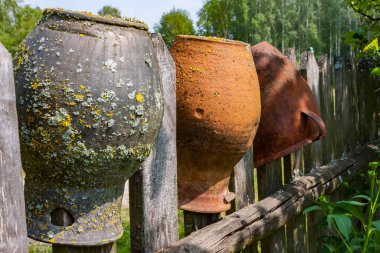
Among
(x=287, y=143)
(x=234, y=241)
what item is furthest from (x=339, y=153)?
(x=234, y=241)

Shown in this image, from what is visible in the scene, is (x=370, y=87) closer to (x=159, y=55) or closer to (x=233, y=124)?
(x=233, y=124)

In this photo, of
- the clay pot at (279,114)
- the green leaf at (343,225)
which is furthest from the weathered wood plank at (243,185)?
the green leaf at (343,225)

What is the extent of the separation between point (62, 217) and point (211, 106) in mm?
699

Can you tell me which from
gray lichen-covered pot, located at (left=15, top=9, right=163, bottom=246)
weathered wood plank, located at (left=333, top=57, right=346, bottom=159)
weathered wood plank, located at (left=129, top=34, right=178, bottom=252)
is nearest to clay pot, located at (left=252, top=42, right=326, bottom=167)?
weathered wood plank, located at (left=129, top=34, right=178, bottom=252)

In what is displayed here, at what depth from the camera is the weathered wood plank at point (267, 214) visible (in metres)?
1.75

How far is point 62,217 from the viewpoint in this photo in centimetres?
124

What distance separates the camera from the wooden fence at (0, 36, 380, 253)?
5.10 feet

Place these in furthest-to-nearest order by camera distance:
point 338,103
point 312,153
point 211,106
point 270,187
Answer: point 338,103, point 312,153, point 270,187, point 211,106

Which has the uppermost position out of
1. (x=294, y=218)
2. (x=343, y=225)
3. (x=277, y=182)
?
(x=277, y=182)

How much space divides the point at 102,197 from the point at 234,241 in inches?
30.5

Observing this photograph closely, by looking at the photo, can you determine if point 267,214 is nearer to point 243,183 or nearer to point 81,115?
point 243,183

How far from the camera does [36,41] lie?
3.96ft

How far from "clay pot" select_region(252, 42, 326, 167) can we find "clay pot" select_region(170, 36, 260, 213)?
0.38 meters

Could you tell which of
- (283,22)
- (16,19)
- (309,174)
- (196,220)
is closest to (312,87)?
(309,174)
